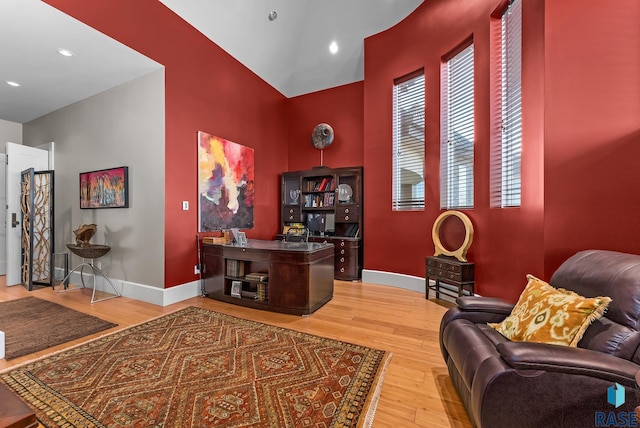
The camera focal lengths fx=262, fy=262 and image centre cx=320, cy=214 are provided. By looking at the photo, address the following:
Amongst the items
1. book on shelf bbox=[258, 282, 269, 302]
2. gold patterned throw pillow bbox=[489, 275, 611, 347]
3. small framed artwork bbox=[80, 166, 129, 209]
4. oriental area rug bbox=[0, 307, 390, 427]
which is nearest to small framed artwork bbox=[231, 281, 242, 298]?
book on shelf bbox=[258, 282, 269, 302]

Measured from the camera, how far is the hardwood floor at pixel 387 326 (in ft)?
5.32

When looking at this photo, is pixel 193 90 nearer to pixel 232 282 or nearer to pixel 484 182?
pixel 232 282

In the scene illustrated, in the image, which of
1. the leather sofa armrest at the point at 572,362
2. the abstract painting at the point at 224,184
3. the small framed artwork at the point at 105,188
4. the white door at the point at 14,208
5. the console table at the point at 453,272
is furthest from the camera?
the white door at the point at 14,208

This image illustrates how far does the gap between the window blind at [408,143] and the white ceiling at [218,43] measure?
1.18m

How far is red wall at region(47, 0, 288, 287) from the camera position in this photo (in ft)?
9.82

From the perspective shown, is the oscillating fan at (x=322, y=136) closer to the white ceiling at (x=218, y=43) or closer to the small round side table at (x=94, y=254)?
the white ceiling at (x=218, y=43)

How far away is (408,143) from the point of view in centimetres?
430

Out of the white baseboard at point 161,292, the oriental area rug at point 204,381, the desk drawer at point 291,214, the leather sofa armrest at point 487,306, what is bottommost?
the oriental area rug at point 204,381

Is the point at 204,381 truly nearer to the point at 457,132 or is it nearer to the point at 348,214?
the point at 348,214

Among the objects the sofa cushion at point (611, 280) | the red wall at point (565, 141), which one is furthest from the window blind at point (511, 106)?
the sofa cushion at point (611, 280)

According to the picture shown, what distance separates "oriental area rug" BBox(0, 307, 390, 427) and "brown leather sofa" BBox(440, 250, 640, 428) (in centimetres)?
69

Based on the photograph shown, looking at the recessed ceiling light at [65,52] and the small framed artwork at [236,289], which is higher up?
the recessed ceiling light at [65,52]

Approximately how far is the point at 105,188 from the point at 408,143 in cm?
473

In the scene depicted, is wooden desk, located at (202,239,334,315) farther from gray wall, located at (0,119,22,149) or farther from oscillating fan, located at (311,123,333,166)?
gray wall, located at (0,119,22,149)
